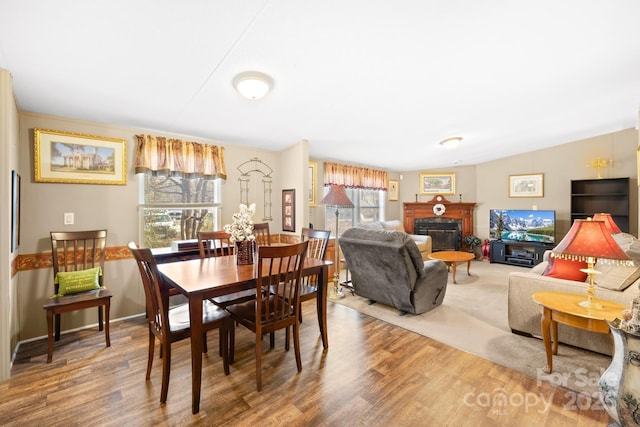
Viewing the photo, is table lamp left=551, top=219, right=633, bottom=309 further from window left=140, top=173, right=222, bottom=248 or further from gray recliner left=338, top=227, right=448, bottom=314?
window left=140, top=173, right=222, bottom=248

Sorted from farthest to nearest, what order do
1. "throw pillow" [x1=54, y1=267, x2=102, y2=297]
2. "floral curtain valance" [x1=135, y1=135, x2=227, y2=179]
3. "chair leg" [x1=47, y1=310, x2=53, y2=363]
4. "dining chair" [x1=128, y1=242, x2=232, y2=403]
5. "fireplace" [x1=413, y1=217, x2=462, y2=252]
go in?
"fireplace" [x1=413, y1=217, x2=462, y2=252]
"floral curtain valance" [x1=135, y1=135, x2=227, y2=179]
"throw pillow" [x1=54, y1=267, x2=102, y2=297]
"chair leg" [x1=47, y1=310, x2=53, y2=363]
"dining chair" [x1=128, y1=242, x2=232, y2=403]

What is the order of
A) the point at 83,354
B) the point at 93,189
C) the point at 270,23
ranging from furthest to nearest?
the point at 93,189
the point at 83,354
the point at 270,23

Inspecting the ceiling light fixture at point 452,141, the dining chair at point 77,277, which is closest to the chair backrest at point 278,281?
the dining chair at point 77,277

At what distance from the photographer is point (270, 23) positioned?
1.75 meters

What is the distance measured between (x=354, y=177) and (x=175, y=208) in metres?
3.64

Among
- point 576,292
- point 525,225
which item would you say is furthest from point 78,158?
point 525,225

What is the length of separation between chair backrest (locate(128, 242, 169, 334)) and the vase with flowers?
659 millimetres

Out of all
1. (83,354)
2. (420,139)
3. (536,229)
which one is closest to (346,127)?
(420,139)

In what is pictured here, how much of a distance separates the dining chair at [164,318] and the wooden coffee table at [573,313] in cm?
245

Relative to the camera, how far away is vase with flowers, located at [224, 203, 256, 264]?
2404mm

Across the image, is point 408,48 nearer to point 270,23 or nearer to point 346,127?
point 270,23

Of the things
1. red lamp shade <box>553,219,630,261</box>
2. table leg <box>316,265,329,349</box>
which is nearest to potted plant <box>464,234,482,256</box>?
red lamp shade <box>553,219,630,261</box>

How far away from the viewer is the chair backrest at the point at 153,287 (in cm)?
172

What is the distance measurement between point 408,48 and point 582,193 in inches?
220
